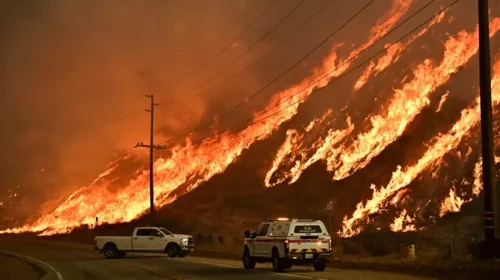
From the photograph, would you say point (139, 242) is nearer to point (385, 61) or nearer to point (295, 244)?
point (295, 244)

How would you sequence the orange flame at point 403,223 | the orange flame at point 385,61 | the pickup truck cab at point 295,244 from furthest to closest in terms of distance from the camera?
the orange flame at point 385,61 < the orange flame at point 403,223 < the pickup truck cab at point 295,244

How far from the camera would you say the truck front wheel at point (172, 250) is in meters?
41.9

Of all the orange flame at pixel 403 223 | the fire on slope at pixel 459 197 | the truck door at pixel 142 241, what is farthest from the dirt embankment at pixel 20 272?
the fire on slope at pixel 459 197

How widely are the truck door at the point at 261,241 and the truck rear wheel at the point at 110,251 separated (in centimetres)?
1723

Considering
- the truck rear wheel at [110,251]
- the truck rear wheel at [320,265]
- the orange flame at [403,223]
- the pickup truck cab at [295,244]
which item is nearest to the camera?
the pickup truck cab at [295,244]

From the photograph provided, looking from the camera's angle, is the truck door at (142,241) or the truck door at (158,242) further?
the truck door at (142,241)

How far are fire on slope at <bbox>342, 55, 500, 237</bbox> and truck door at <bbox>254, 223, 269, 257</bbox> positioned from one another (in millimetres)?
34638

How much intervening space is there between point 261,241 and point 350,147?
53212 mm

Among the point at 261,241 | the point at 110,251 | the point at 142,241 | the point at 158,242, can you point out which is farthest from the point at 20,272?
the point at 158,242

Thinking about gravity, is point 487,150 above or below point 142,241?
above

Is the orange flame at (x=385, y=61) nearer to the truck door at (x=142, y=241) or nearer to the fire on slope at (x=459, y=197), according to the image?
the fire on slope at (x=459, y=197)

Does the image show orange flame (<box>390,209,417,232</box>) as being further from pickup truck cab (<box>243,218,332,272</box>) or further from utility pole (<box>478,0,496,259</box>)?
utility pole (<box>478,0,496,259</box>)

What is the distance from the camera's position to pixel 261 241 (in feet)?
92.8

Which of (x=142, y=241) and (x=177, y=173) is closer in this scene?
(x=142, y=241)
